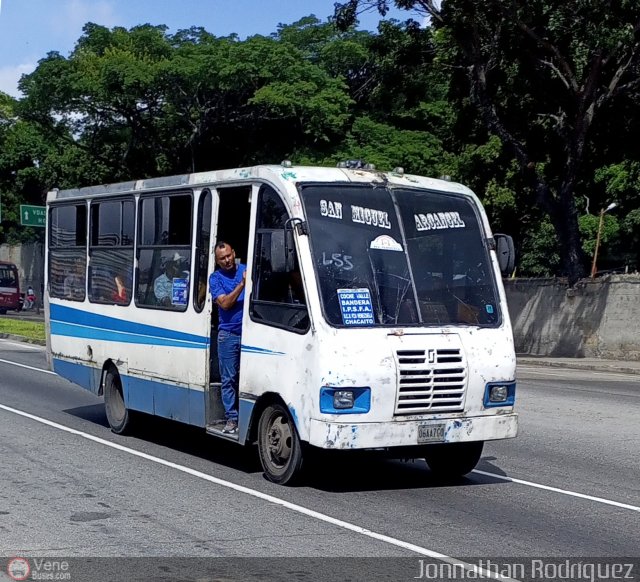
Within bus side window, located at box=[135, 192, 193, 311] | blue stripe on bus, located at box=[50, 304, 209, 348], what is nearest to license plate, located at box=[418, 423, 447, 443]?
blue stripe on bus, located at box=[50, 304, 209, 348]

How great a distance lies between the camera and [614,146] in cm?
3253

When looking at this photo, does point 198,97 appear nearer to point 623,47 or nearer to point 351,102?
point 351,102

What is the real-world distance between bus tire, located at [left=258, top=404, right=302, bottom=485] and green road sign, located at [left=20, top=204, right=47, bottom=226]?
117 ft

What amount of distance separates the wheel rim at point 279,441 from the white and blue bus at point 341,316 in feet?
0.05

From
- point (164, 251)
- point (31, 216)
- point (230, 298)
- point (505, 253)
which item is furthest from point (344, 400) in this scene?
point (31, 216)

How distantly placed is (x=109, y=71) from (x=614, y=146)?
2119cm

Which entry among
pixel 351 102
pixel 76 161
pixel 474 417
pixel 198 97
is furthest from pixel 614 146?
pixel 76 161

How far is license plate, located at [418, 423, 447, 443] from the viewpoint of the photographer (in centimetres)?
909

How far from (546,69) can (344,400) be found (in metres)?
23.7

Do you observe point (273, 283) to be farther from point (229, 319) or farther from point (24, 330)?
point (24, 330)

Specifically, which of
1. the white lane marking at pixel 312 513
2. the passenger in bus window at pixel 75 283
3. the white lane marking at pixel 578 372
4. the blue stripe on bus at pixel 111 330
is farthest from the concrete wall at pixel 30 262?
the white lane marking at pixel 312 513

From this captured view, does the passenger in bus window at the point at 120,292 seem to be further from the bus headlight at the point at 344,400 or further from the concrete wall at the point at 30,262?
the concrete wall at the point at 30,262

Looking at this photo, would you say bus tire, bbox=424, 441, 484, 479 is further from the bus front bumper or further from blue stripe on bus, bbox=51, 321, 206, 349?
blue stripe on bus, bbox=51, 321, 206, 349

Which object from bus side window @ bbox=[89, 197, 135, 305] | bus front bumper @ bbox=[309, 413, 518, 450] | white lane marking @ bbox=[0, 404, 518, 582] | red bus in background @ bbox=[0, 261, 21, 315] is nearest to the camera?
white lane marking @ bbox=[0, 404, 518, 582]
